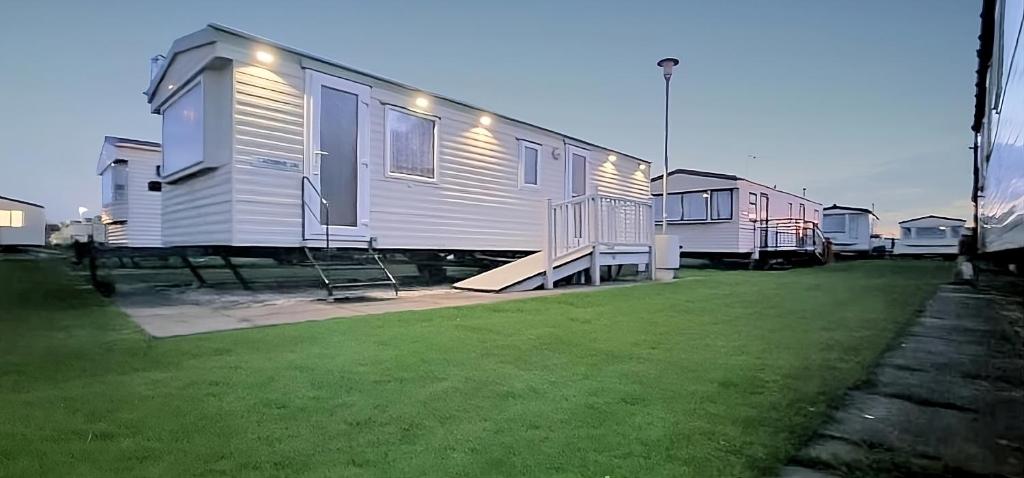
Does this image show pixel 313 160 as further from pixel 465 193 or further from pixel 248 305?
pixel 465 193

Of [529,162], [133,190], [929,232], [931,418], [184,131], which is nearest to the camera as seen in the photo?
[931,418]

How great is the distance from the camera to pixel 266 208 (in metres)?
6.01

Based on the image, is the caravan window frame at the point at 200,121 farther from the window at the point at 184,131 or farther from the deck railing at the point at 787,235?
the deck railing at the point at 787,235

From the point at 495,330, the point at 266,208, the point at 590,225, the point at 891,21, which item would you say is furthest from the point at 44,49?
the point at 891,21

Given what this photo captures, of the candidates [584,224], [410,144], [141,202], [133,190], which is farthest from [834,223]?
[133,190]

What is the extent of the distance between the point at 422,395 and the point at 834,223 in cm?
3263

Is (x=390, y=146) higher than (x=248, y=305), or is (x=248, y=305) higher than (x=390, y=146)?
(x=390, y=146)

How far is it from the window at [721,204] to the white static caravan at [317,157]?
8523mm

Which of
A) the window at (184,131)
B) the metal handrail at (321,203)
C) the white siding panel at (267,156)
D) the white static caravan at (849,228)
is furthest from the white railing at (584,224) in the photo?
the white static caravan at (849,228)

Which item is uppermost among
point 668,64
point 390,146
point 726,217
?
point 668,64

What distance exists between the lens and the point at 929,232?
3284 cm

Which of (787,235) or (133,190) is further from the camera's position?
(787,235)

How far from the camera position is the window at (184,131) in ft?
20.3

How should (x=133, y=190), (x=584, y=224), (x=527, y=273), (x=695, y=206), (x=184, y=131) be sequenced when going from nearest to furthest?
1. (x=184, y=131)
2. (x=527, y=273)
3. (x=584, y=224)
4. (x=133, y=190)
5. (x=695, y=206)
